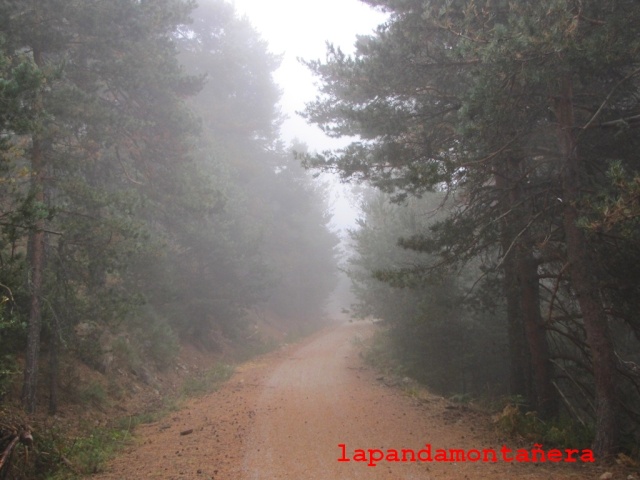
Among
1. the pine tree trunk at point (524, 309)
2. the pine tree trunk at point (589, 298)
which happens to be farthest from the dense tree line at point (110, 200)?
the pine tree trunk at point (589, 298)

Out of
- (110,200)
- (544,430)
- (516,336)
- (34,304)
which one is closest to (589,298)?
(544,430)

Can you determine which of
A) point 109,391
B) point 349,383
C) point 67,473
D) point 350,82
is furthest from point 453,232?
point 109,391

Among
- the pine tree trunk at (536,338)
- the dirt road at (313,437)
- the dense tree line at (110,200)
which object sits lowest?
the dirt road at (313,437)

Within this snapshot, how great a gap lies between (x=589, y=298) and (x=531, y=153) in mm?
3341

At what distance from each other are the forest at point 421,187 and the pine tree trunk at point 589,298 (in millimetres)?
31

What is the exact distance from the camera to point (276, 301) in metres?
34.9

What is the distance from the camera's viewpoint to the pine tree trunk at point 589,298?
A: 6766mm

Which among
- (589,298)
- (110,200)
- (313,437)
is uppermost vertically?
(110,200)

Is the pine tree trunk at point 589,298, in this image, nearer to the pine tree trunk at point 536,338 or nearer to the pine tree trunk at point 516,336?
the pine tree trunk at point 536,338

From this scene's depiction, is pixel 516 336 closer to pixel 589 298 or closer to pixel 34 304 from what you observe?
pixel 589 298

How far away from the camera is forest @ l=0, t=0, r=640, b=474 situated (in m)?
6.77

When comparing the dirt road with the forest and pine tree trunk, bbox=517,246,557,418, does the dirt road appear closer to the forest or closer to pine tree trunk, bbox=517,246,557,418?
pine tree trunk, bbox=517,246,557,418

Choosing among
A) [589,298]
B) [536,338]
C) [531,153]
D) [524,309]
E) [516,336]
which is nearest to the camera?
[589,298]

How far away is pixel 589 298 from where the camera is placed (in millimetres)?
6988
